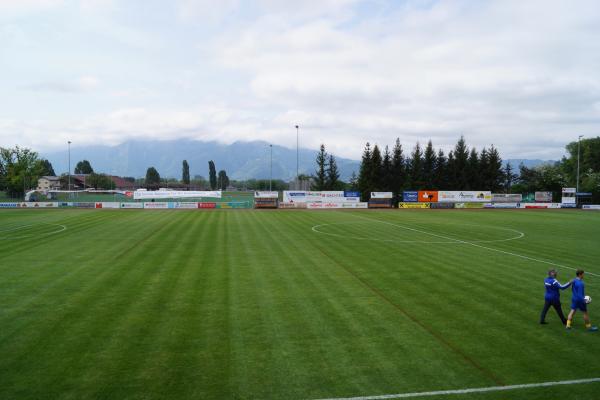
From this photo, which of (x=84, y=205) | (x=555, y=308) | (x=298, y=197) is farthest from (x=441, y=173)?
(x=555, y=308)

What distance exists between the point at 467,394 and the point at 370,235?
2435 cm

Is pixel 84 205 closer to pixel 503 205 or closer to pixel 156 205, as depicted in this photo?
pixel 156 205

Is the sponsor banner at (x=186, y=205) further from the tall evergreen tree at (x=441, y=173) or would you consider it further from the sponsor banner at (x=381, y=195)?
the tall evergreen tree at (x=441, y=173)

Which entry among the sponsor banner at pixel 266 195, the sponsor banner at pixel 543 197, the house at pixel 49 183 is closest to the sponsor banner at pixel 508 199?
the sponsor banner at pixel 543 197

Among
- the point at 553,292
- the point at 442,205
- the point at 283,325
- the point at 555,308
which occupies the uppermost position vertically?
the point at 442,205

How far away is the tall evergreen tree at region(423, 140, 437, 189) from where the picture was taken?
93.8 m

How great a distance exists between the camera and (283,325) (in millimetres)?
11953

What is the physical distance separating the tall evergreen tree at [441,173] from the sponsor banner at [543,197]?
72.1 feet

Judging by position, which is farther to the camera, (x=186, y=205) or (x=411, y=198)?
(x=411, y=198)

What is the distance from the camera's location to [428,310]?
1336 centimetres

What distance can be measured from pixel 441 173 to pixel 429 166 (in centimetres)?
338

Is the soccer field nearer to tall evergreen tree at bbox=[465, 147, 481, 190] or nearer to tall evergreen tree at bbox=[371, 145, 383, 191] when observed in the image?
tall evergreen tree at bbox=[371, 145, 383, 191]

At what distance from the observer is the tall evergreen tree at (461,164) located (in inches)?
3652

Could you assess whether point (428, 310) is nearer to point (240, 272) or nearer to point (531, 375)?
point (531, 375)
